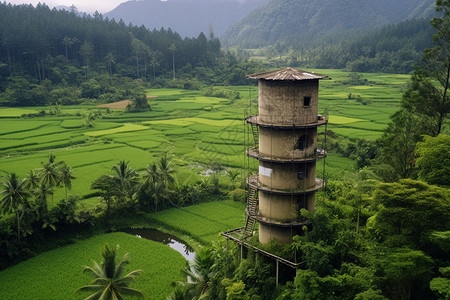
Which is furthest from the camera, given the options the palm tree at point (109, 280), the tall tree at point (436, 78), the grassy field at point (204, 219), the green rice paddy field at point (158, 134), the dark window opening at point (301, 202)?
the green rice paddy field at point (158, 134)

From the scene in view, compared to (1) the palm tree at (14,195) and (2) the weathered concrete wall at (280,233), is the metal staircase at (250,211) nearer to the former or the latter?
(2) the weathered concrete wall at (280,233)

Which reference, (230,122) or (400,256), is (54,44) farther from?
(400,256)

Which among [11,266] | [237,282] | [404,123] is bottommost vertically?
[11,266]

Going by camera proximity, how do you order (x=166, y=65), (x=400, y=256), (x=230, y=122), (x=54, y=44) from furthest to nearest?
(x=166, y=65) → (x=54, y=44) → (x=230, y=122) → (x=400, y=256)

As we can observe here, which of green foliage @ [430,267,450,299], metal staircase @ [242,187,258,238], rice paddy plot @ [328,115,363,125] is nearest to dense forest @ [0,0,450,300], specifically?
green foliage @ [430,267,450,299]

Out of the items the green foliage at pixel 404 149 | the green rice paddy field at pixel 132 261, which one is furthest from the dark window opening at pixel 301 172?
the green rice paddy field at pixel 132 261

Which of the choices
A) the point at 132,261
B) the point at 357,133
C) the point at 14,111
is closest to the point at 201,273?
the point at 132,261

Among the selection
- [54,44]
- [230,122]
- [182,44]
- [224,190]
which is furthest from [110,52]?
[224,190]
